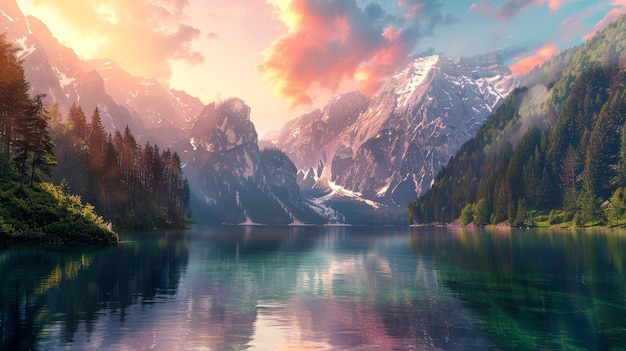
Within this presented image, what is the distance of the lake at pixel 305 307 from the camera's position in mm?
25922

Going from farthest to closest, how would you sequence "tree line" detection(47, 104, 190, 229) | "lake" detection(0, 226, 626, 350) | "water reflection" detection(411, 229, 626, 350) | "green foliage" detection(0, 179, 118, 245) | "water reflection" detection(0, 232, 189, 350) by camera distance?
"tree line" detection(47, 104, 190, 229)
"green foliage" detection(0, 179, 118, 245)
"water reflection" detection(411, 229, 626, 350)
"water reflection" detection(0, 232, 189, 350)
"lake" detection(0, 226, 626, 350)

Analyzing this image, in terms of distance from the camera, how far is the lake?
25.9m

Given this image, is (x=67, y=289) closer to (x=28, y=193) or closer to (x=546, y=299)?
(x=546, y=299)

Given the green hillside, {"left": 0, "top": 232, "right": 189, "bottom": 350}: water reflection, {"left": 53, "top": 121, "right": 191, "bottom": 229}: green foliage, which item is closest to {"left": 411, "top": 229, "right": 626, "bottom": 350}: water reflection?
{"left": 0, "top": 232, "right": 189, "bottom": 350}: water reflection

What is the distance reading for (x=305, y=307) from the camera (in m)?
36.4

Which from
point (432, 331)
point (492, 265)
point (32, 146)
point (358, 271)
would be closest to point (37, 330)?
point (432, 331)

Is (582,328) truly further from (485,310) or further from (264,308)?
(264,308)

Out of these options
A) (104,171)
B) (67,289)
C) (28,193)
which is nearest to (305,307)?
(67,289)

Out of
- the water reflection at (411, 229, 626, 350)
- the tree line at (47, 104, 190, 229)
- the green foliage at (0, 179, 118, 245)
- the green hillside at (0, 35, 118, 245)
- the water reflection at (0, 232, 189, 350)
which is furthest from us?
the tree line at (47, 104, 190, 229)

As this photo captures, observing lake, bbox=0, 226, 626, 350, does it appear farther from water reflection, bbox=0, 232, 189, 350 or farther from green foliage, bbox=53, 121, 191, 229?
green foliage, bbox=53, 121, 191, 229

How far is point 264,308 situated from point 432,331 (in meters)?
11.9

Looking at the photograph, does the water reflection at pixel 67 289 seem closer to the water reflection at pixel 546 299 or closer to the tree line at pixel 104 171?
the water reflection at pixel 546 299

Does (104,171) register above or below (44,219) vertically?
above

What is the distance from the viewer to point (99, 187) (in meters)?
157
